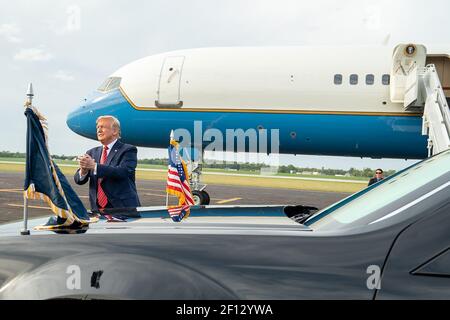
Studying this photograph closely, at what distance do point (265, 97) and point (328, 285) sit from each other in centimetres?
1088

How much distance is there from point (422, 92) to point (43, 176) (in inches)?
396

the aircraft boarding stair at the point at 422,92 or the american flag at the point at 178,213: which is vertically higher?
the aircraft boarding stair at the point at 422,92

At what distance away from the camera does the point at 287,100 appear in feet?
40.6

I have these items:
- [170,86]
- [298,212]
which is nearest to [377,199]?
[298,212]

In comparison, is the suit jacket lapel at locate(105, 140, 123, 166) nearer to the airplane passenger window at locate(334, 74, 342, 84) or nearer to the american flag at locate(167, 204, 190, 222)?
the american flag at locate(167, 204, 190, 222)

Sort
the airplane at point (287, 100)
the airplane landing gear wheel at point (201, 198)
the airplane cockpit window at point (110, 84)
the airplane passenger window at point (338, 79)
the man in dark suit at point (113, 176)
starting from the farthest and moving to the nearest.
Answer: the airplane cockpit window at point (110, 84), the airplane landing gear wheel at point (201, 198), the airplane passenger window at point (338, 79), the airplane at point (287, 100), the man in dark suit at point (113, 176)

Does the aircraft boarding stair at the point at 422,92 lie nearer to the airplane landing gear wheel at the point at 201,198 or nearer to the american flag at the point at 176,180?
the american flag at the point at 176,180

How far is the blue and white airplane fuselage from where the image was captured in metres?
12.2

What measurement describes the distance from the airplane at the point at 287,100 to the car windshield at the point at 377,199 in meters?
9.35

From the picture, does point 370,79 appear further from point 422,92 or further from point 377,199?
point 377,199

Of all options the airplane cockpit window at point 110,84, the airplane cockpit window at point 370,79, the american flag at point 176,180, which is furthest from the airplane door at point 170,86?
the airplane cockpit window at point 370,79

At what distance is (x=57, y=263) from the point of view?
1.98 m

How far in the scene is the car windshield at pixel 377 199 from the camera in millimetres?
2035

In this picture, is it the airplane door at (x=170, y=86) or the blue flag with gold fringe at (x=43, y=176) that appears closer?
the blue flag with gold fringe at (x=43, y=176)
